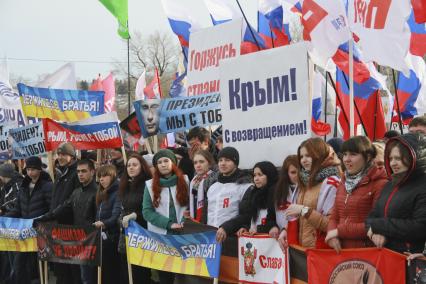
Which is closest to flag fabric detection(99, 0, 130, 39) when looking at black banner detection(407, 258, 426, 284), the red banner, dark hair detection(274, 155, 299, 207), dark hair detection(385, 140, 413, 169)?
dark hair detection(274, 155, 299, 207)

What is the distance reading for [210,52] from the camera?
31.3ft

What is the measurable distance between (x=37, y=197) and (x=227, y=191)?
160 inches

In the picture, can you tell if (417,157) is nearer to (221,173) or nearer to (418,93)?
(221,173)

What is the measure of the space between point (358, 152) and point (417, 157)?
0.58 metres

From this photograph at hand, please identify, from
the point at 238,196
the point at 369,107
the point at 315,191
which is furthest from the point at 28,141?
the point at 315,191

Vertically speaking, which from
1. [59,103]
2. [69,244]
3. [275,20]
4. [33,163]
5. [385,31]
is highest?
[275,20]

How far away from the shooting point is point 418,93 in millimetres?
11469

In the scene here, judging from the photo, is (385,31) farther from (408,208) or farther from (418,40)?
(408,208)

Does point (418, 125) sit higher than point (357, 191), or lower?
higher

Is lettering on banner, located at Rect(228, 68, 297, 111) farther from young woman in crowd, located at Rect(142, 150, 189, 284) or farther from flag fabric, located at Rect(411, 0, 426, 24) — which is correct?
flag fabric, located at Rect(411, 0, 426, 24)

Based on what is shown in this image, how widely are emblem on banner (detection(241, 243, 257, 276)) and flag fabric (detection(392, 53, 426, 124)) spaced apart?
18.7ft

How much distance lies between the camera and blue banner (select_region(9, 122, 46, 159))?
10555 millimetres

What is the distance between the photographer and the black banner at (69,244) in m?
8.52

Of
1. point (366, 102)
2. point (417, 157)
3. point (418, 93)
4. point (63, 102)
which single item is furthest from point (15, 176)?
point (417, 157)
